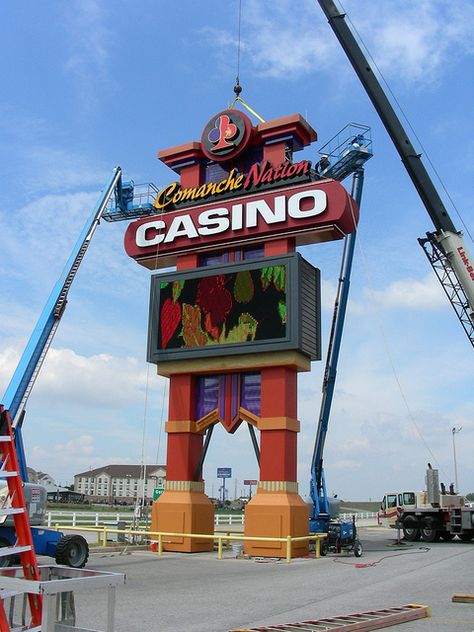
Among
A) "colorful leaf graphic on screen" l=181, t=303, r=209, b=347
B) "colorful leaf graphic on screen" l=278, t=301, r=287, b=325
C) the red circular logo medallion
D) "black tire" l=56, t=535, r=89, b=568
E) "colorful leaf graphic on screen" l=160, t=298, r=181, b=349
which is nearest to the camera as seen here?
"black tire" l=56, t=535, r=89, b=568

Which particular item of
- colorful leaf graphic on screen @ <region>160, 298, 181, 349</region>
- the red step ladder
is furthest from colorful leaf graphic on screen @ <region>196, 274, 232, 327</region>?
the red step ladder

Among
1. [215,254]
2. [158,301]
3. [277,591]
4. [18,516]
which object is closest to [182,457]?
[158,301]

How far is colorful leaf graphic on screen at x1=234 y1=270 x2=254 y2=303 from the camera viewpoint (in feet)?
98.6

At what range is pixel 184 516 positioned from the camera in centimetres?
2909

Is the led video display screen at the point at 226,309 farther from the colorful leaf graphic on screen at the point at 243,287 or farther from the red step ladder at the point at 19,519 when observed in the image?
the red step ladder at the point at 19,519

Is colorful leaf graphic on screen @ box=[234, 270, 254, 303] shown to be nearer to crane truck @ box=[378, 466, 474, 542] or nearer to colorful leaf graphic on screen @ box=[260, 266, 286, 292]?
colorful leaf graphic on screen @ box=[260, 266, 286, 292]

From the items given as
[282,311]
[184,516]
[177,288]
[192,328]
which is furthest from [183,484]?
[177,288]

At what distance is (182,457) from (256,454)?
10.8 feet

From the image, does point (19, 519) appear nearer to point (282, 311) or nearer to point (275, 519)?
point (275, 519)

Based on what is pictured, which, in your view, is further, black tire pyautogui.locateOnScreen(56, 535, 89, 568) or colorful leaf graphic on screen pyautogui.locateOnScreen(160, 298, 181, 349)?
colorful leaf graphic on screen pyautogui.locateOnScreen(160, 298, 181, 349)

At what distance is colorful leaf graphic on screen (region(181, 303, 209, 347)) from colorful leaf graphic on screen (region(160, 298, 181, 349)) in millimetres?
429

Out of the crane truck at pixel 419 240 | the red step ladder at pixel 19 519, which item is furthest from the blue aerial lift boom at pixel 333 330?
the red step ladder at pixel 19 519

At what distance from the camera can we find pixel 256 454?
2952cm

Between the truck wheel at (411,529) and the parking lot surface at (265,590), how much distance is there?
11.9 m
